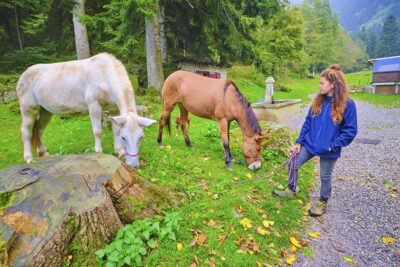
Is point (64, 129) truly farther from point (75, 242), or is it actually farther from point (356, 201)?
point (356, 201)

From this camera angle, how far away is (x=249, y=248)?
3.13 metres

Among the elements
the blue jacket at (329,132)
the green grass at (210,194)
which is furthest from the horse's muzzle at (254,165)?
the blue jacket at (329,132)

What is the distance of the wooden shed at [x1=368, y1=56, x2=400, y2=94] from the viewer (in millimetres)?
24322

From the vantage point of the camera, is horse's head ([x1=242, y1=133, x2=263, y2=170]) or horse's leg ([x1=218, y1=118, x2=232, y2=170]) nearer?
horse's head ([x1=242, y1=133, x2=263, y2=170])

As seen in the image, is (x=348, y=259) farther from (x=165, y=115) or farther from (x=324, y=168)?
(x=165, y=115)

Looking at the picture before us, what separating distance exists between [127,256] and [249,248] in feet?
4.95

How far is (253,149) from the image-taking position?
5.12 meters

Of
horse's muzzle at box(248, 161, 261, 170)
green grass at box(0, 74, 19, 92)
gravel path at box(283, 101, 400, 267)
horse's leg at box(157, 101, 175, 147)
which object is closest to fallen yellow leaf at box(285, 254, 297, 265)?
gravel path at box(283, 101, 400, 267)

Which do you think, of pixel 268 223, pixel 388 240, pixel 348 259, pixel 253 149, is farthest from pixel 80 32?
pixel 388 240

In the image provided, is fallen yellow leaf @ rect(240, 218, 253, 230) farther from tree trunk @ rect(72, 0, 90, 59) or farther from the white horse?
tree trunk @ rect(72, 0, 90, 59)

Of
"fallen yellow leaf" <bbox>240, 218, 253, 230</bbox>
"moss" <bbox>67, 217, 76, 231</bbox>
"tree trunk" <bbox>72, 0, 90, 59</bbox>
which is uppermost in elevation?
"tree trunk" <bbox>72, 0, 90, 59</bbox>

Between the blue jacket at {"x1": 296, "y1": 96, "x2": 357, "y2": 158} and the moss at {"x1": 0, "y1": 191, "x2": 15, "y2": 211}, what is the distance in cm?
384

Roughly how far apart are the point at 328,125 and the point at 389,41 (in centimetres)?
9338

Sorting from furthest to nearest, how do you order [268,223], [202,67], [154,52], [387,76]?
[387,76] → [202,67] → [154,52] → [268,223]
